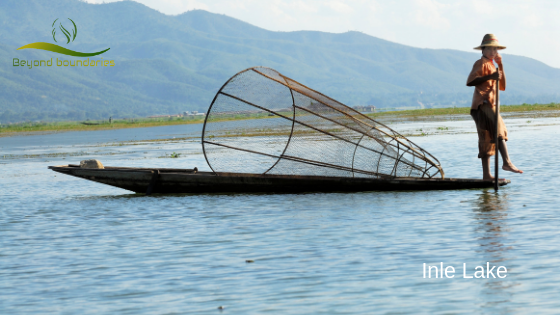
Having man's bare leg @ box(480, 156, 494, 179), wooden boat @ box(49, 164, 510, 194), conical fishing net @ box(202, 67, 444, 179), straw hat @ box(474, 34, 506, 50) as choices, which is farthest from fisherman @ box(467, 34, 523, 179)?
conical fishing net @ box(202, 67, 444, 179)

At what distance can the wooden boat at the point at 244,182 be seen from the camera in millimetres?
11000

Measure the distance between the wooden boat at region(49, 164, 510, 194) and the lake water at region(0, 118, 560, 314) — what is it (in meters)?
0.16

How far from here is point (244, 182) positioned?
11.7 m

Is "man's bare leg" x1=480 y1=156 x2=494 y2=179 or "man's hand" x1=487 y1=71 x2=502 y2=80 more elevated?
"man's hand" x1=487 y1=71 x2=502 y2=80

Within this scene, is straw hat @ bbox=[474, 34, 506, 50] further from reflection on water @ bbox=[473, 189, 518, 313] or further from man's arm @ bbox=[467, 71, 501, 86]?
reflection on water @ bbox=[473, 189, 518, 313]

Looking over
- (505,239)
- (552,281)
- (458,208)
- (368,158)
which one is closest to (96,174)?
(368,158)

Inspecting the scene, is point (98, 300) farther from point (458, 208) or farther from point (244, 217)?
point (458, 208)

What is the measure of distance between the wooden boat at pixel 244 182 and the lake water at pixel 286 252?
0.16m

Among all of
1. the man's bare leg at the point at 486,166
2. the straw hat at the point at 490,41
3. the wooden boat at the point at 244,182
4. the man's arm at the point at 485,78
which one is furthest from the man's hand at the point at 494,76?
the wooden boat at the point at 244,182

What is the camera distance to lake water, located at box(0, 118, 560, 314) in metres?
5.53

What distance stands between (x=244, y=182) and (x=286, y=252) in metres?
→ 4.57

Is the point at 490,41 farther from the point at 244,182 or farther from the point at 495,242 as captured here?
the point at 244,182

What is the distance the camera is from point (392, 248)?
280 inches

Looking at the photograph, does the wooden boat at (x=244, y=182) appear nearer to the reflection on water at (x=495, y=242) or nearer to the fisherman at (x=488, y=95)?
the fisherman at (x=488, y=95)
